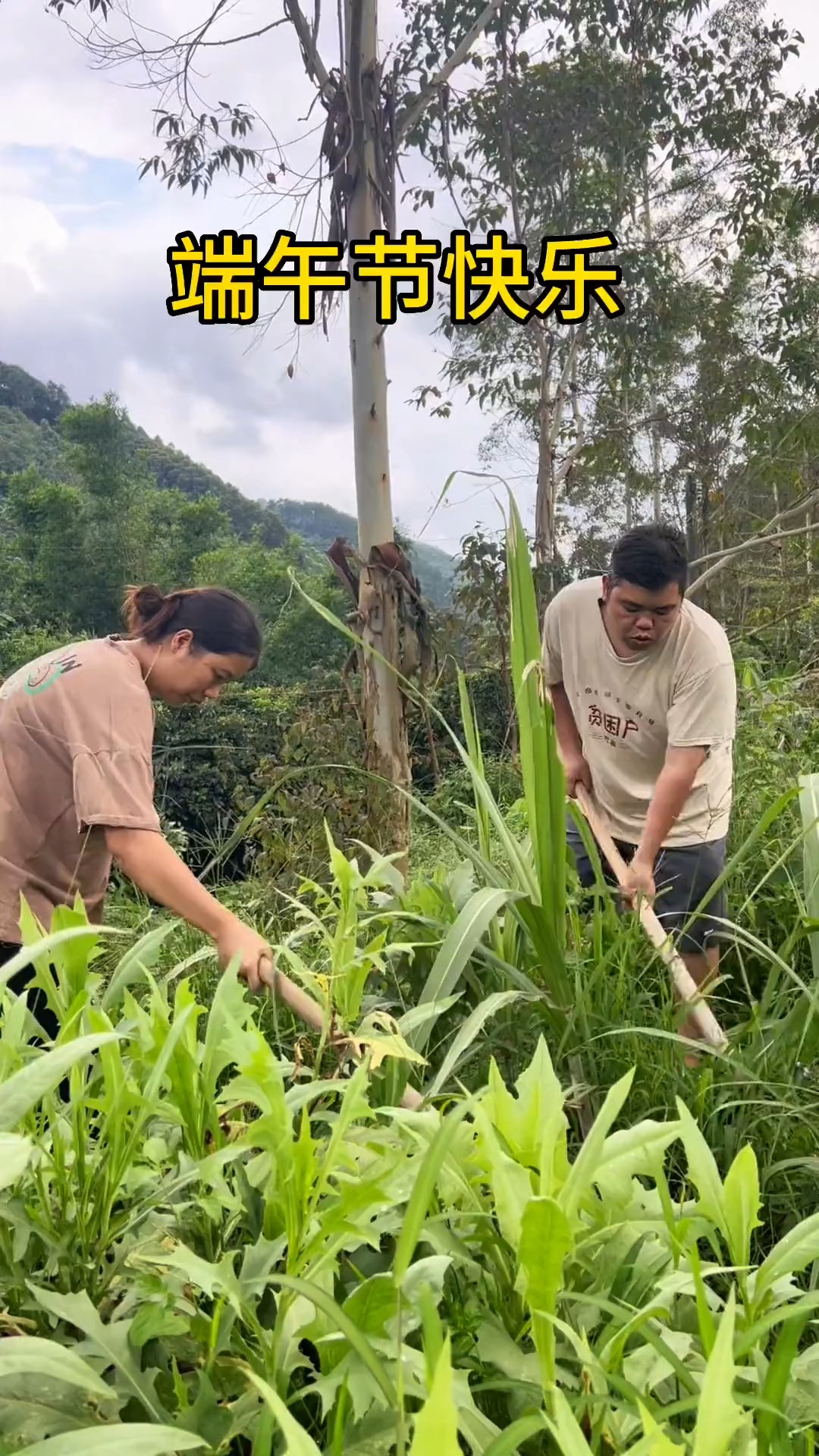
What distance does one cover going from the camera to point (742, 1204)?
0.49 m

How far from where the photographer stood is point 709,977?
1.23 metres

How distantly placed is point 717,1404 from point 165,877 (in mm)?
1032

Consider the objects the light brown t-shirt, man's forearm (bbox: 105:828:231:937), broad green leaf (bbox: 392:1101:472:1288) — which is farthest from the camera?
the light brown t-shirt

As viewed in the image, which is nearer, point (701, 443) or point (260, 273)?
point (260, 273)

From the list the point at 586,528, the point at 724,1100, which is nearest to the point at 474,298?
the point at 724,1100

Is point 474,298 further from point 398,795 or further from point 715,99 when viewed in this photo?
point 715,99

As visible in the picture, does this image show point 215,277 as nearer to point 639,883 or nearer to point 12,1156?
point 639,883

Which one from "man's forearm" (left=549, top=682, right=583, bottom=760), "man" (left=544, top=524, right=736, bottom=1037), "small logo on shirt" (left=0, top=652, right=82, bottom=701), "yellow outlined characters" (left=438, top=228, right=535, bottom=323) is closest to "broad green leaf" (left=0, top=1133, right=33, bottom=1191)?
"small logo on shirt" (left=0, top=652, right=82, bottom=701)

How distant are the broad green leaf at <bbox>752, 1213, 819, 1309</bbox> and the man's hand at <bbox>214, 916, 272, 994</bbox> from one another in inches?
14.3

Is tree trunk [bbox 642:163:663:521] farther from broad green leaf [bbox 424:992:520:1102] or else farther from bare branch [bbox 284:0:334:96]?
broad green leaf [bbox 424:992:520:1102]

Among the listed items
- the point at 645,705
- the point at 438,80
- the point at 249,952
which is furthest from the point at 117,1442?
the point at 438,80

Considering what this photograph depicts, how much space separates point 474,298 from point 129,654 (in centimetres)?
272

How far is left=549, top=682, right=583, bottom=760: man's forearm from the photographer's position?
2.20 m

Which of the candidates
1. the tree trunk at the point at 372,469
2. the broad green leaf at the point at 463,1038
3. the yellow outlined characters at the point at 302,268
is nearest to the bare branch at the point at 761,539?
the tree trunk at the point at 372,469
